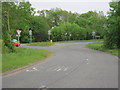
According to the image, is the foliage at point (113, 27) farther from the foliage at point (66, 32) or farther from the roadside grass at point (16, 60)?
the foliage at point (66, 32)

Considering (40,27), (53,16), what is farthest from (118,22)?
(53,16)

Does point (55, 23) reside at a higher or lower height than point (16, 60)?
higher

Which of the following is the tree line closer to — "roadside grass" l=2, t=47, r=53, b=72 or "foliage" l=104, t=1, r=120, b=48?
"foliage" l=104, t=1, r=120, b=48

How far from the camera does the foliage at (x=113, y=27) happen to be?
28.9m

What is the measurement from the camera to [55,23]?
108250mm

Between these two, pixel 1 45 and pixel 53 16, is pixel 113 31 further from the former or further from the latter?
pixel 53 16

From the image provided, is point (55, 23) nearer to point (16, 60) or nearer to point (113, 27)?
point (113, 27)

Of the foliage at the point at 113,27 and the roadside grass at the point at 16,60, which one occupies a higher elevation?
the foliage at the point at 113,27

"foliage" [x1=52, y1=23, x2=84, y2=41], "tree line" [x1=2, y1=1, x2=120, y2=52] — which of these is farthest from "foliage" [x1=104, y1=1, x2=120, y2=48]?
"foliage" [x1=52, y1=23, x2=84, y2=41]

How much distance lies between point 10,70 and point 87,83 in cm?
524

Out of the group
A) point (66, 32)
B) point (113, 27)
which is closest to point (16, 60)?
point (113, 27)

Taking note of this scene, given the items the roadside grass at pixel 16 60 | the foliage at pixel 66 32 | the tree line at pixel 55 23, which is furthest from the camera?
the foliage at pixel 66 32

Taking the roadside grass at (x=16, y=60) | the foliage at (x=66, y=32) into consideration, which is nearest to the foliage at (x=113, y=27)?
the roadside grass at (x=16, y=60)

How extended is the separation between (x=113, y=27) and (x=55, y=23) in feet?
262
